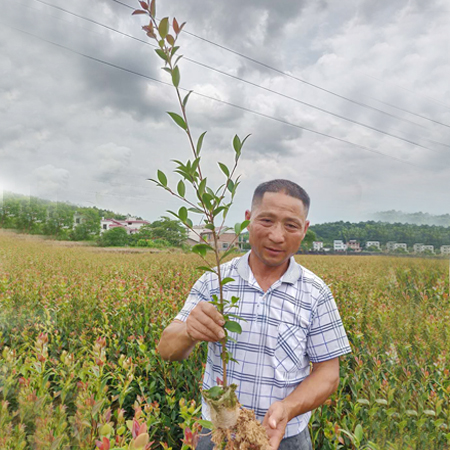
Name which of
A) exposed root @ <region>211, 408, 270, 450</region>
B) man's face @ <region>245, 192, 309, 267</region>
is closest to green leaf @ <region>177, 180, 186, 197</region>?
man's face @ <region>245, 192, 309, 267</region>

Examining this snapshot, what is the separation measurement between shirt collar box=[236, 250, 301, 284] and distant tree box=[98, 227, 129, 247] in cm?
88

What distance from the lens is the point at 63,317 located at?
1684 millimetres

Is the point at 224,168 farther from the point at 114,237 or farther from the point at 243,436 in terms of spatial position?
the point at 114,237

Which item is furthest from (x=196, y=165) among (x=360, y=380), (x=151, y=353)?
(x=360, y=380)

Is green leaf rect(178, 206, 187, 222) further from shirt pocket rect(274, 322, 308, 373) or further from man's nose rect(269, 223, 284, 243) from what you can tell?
shirt pocket rect(274, 322, 308, 373)

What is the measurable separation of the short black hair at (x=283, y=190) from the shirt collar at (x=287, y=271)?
13 cm

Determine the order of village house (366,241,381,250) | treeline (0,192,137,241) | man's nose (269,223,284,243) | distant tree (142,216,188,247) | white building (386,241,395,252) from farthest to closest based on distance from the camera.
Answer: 1. white building (386,241,395,252)
2. village house (366,241,381,250)
3. treeline (0,192,137,241)
4. distant tree (142,216,188,247)
5. man's nose (269,223,284,243)

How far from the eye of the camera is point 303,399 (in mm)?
680

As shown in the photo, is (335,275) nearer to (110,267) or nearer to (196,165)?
(110,267)

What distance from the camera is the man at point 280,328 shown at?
29.0 inches

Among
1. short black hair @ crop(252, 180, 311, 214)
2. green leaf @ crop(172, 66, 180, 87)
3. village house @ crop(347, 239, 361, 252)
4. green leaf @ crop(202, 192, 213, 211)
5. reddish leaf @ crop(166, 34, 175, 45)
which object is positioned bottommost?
green leaf @ crop(202, 192, 213, 211)

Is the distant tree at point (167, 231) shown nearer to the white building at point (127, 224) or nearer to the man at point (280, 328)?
the white building at point (127, 224)

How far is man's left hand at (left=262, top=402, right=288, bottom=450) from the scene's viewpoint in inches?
23.4

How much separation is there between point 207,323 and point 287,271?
270 mm
